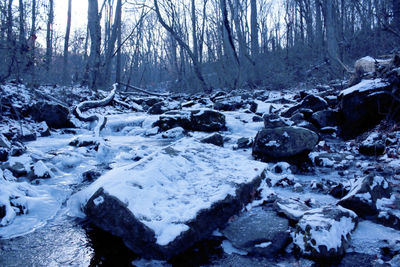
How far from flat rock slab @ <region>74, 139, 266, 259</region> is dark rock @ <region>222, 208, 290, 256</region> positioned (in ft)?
0.39

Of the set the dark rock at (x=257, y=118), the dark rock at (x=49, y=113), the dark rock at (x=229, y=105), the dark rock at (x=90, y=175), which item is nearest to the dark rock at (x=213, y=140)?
the dark rock at (x=90, y=175)

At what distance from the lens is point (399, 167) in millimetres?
3520

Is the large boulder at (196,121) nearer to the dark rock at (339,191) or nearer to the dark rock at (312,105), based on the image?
the dark rock at (312,105)

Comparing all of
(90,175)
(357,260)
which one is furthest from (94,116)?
(357,260)

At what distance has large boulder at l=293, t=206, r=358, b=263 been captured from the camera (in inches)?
71.1

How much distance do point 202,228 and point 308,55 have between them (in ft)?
A: 64.3

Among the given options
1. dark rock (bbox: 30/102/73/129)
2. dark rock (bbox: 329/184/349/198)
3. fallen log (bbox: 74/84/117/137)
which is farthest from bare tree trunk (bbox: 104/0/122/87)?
dark rock (bbox: 329/184/349/198)

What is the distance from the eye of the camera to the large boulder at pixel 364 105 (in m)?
4.92

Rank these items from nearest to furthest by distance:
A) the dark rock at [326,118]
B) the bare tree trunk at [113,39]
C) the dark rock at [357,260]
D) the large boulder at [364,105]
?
1. the dark rock at [357,260]
2. the large boulder at [364,105]
3. the dark rock at [326,118]
4. the bare tree trunk at [113,39]

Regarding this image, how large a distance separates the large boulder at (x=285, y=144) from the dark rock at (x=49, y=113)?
519cm

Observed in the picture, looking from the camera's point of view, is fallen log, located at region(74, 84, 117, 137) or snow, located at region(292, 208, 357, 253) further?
fallen log, located at region(74, 84, 117, 137)

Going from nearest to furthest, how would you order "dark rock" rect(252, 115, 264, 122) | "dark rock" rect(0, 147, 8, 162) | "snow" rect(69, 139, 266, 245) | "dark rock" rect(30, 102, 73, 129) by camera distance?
"snow" rect(69, 139, 266, 245)
"dark rock" rect(0, 147, 8, 162)
"dark rock" rect(30, 102, 73, 129)
"dark rock" rect(252, 115, 264, 122)

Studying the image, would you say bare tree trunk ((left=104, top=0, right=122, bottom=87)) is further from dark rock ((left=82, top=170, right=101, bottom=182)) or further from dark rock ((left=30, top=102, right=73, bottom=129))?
dark rock ((left=82, top=170, right=101, bottom=182))

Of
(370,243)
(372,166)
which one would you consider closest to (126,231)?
(370,243)
